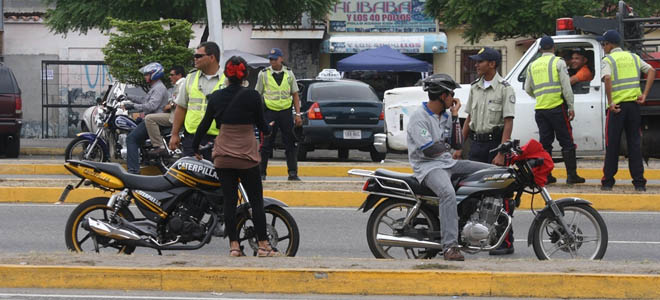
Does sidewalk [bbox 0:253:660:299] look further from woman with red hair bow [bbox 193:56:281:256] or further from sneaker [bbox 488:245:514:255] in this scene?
sneaker [bbox 488:245:514:255]

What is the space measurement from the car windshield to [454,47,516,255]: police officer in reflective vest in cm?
931

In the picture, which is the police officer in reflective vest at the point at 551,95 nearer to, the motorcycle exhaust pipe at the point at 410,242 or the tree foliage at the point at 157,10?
the motorcycle exhaust pipe at the point at 410,242

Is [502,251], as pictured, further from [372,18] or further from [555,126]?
[372,18]

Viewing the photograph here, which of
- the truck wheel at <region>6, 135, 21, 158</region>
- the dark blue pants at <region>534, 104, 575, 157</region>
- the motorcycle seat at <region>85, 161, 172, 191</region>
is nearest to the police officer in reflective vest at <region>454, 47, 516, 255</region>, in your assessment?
the dark blue pants at <region>534, 104, 575, 157</region>

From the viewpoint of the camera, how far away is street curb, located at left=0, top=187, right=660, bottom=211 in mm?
12180

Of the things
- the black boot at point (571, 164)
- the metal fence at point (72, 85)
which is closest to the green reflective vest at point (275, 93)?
the black boot at point (571, 164)

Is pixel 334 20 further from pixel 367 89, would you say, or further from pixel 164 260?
pixel 164 260

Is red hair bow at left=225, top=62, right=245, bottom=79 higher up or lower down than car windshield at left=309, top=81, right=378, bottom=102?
higher up

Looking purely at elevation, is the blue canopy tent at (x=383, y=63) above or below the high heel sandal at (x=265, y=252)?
above

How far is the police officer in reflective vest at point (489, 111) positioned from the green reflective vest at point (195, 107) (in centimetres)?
245

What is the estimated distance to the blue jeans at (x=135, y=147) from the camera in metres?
13.8

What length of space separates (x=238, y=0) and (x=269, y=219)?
16.8 meters

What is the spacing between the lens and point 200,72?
10570 mm

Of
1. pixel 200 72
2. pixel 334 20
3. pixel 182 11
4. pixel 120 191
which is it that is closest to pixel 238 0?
pixel 182 11
